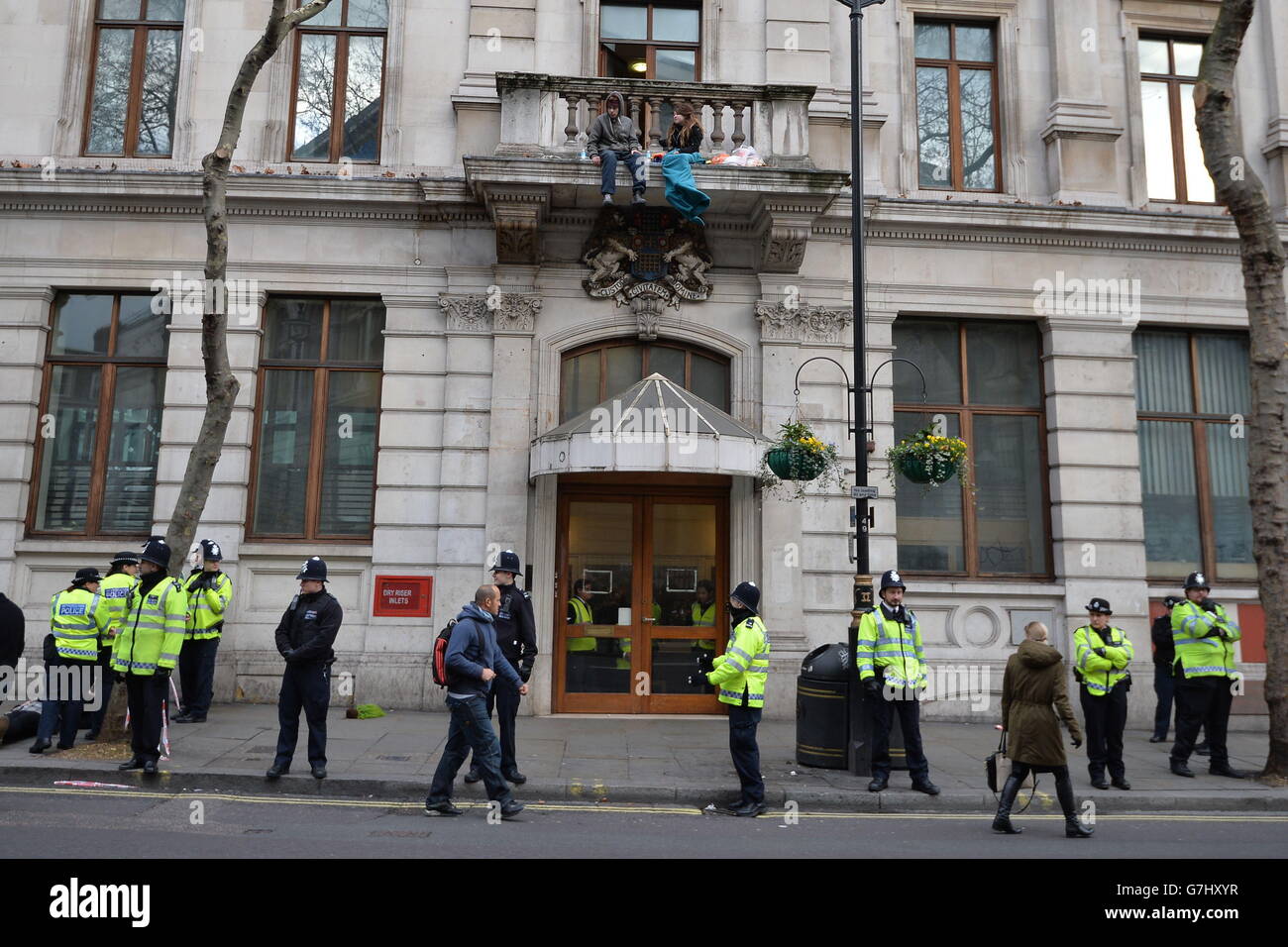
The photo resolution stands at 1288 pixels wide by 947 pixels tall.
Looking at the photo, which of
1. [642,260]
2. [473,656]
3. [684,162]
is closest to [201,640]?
[473,656]

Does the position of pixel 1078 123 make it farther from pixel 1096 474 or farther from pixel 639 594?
pixel 639 594

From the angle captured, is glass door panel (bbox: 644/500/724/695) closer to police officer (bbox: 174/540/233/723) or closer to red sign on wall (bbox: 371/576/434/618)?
red sign on wall (bbox: 371/576/434/618)

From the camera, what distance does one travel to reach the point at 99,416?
1433cm

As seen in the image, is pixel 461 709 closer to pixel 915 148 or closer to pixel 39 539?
pixel 39 539

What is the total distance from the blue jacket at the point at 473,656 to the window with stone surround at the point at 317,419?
20.8 ft

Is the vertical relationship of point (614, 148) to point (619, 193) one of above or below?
above

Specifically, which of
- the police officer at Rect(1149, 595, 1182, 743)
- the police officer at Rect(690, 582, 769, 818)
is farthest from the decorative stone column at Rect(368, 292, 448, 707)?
the police officer at Rect(1149, 595, 1182, 743)

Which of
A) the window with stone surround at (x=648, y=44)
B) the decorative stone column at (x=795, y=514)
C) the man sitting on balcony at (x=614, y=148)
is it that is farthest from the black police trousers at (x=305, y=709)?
the window with stone surround at (x=648, y=44)

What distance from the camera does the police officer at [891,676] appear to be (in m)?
9.36

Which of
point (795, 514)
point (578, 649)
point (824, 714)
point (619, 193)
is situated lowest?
point (824, 714)

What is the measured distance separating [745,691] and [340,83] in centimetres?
1210

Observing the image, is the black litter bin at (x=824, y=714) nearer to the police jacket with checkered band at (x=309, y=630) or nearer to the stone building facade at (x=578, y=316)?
the stone building facade at (x=578, y=316)

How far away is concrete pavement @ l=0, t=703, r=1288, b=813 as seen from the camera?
8.98 metres

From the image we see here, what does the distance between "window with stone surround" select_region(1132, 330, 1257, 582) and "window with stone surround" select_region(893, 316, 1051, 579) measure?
5.88ft
